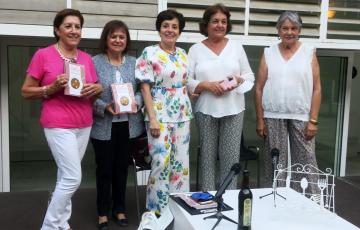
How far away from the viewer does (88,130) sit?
2955mm

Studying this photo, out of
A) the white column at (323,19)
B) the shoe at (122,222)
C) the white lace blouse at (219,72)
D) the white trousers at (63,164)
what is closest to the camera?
the white trousers at (63,164)

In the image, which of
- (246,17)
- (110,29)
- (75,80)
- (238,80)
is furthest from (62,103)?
(246,17)

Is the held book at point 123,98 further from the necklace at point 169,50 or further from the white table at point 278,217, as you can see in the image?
the white table at point 278,217

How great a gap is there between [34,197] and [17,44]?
4.93 feet

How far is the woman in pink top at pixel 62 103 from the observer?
9.06 feet

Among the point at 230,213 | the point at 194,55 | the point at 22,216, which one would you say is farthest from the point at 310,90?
the point at 22,216

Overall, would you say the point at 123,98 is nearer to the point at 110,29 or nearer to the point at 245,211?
the point at 110,29

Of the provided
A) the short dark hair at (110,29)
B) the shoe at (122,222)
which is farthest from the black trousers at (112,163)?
the short dark hair at (110,29)

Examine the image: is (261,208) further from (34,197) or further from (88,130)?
(34,197)

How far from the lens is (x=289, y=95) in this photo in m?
3.18

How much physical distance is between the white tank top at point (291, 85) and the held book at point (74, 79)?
4.58 feet

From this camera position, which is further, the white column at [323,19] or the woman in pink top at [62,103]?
the white column at [323,19]

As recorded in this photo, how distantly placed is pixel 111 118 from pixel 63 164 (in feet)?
1.59

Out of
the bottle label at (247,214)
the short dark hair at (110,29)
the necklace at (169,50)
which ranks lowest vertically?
A: the bottle label at (247,214)
